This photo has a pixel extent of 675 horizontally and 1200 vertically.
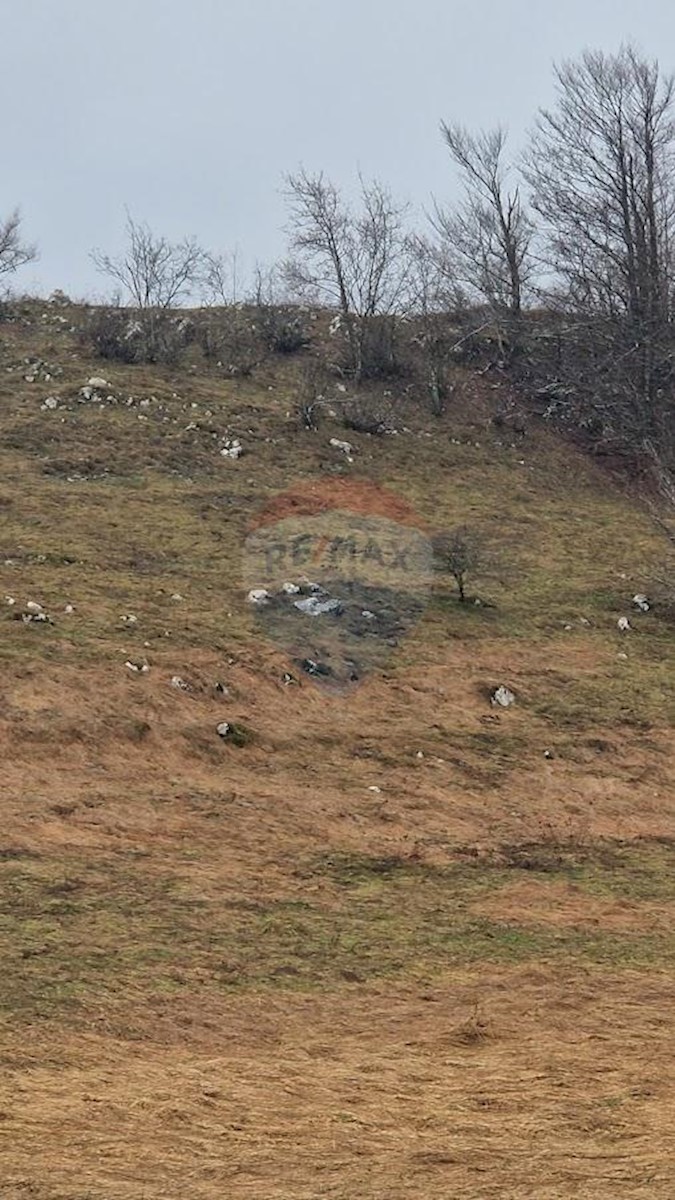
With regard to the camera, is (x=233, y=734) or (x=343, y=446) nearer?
(x=233, y=734)

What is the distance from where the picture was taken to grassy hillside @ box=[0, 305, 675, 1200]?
491 cm

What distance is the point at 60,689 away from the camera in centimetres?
1054

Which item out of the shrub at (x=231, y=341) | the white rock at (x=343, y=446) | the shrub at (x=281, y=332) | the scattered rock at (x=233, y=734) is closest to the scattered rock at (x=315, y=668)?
the scattered rock at (x=233, y=734)

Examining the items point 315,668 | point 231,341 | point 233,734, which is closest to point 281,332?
point 231,341

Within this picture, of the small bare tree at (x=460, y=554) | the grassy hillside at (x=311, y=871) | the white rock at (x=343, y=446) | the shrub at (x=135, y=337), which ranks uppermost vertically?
the shrub at (x=135, y=337)

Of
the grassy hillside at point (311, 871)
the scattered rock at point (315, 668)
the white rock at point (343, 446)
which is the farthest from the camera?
the white rock at point (343, 446)

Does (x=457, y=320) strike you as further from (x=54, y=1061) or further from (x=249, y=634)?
(x=54, y=1061)

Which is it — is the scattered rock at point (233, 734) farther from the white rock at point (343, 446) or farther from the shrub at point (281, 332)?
the shrub at point (281, 332)

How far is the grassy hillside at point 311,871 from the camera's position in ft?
16.1

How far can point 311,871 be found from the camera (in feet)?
27.9

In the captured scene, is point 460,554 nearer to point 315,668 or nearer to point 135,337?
point 315,668

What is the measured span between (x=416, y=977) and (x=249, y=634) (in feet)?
21.3

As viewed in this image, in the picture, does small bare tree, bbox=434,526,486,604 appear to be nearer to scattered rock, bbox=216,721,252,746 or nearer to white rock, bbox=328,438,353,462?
white rock, bbox=328,438,353,462

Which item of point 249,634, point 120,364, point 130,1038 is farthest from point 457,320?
point 130,1038
